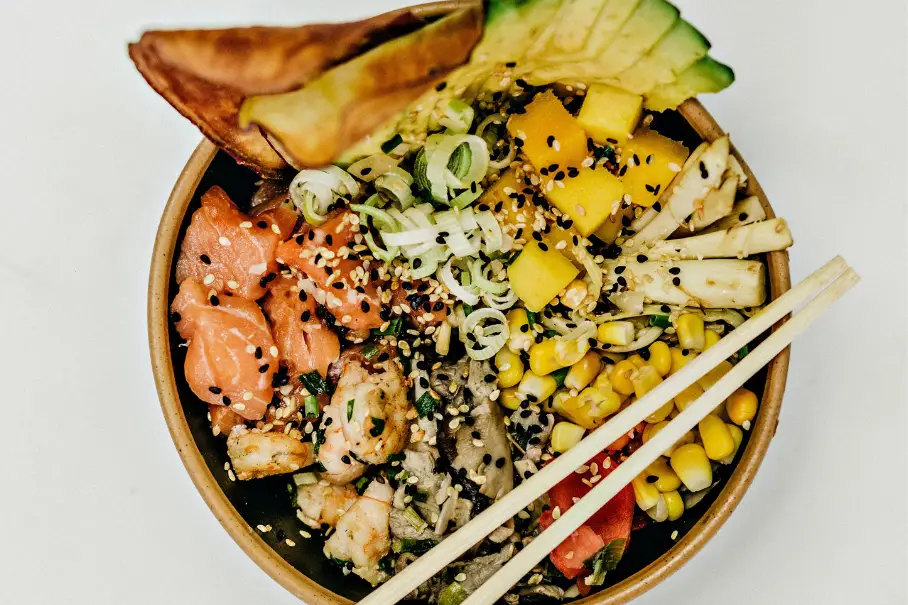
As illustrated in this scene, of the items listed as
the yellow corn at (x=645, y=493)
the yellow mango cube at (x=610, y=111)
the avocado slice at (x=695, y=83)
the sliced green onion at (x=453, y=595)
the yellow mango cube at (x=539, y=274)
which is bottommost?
the sliced green onion at (x=453, y=595)

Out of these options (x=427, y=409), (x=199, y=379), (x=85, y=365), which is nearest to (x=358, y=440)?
(x=427, y=409)

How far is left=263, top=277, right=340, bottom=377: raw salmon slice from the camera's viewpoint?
2102mm

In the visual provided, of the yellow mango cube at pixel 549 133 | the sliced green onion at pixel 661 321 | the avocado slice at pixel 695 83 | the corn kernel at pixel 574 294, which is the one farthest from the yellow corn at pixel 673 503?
the avocado slice at pixel 695 83

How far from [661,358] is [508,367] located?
1.41ft

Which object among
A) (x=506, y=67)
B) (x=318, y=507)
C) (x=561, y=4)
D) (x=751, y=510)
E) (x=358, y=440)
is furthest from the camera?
(x=751, y=510)

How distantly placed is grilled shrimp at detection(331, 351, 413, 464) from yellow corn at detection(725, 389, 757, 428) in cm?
91

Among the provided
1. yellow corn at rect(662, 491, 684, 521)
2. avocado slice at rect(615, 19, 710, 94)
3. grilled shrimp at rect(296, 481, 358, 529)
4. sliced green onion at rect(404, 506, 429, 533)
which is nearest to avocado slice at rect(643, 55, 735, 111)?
avocado slice at rect(615, 19, 710, 94)

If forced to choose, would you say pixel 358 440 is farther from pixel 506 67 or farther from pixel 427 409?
pixel 506 67

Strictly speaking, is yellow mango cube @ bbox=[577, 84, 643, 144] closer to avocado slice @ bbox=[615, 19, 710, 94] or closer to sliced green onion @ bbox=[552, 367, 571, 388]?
avocado slice @ bbox=[615, 19, 710, 94]

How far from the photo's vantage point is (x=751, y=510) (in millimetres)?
2348

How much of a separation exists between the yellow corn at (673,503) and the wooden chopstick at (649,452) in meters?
0.20

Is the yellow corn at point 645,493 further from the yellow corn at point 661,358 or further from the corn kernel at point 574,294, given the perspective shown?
the corn kernel at point 574,294

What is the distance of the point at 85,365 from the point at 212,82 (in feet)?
4.15

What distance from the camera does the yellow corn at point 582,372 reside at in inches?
82.3
